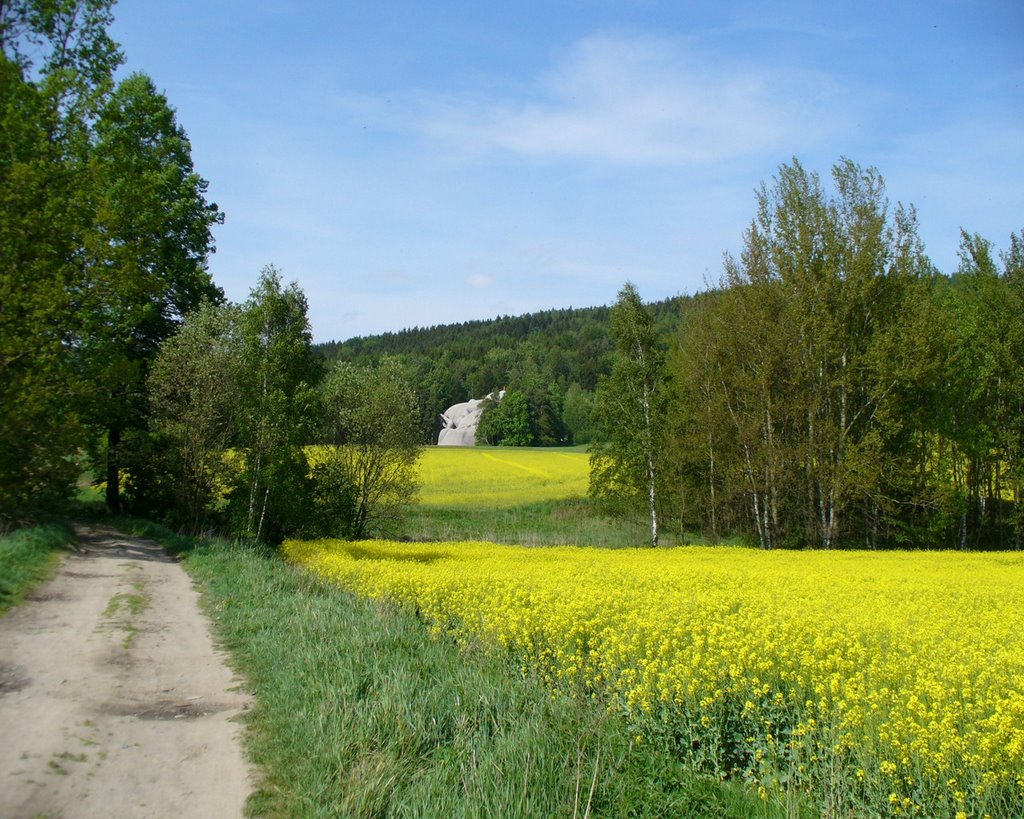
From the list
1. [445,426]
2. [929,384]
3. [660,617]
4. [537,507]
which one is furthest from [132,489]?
[445,426]

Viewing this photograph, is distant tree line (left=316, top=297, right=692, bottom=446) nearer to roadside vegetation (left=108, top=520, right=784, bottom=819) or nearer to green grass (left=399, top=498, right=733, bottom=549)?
green grass (left=399, top=498, right=733, bottom=549)

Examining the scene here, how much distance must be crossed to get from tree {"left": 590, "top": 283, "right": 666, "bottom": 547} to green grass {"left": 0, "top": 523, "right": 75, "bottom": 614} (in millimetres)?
23272

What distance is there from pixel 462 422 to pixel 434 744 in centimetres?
10755

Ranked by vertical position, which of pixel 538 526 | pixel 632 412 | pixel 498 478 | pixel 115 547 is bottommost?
pixel 538 526

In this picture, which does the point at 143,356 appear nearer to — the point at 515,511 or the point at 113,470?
the point at 113,470

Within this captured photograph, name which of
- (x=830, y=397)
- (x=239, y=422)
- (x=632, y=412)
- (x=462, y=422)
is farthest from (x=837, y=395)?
(x=462, y=422)

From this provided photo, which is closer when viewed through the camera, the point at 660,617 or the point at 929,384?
the point at 660,617

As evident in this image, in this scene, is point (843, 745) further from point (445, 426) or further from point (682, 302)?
point (445, 426)

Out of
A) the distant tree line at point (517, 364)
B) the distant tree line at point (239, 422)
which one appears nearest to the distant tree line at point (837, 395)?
the distant tree line at point (239, 422)

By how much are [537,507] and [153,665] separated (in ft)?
119

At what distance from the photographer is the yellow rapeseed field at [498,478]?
47303 mm

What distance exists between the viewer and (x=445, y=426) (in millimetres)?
115188

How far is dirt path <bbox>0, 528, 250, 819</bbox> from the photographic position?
5.09 meters

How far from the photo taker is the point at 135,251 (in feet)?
65.3
